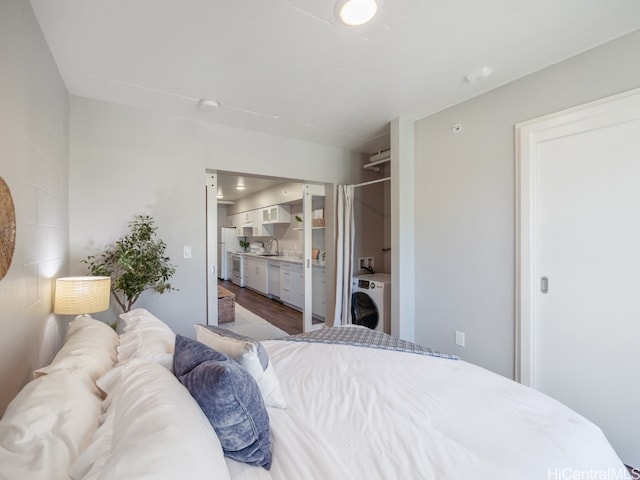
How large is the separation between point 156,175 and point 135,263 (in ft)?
2.82

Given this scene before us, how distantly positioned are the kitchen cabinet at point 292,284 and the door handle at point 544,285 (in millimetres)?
3425

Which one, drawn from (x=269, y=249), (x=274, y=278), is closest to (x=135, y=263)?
(x=274, y=278)

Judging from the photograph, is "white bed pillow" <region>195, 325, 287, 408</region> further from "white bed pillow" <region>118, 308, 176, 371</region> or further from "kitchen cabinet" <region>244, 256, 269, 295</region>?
"kitchen cabinet" <region>244, 256, 269, 295</region>

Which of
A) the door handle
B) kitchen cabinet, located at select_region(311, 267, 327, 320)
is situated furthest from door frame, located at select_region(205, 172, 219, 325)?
the door handle

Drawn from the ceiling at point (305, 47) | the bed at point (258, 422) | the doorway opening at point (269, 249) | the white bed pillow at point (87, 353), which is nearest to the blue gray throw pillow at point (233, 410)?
the bed at point (258, 422)

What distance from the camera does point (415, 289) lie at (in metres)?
2.99

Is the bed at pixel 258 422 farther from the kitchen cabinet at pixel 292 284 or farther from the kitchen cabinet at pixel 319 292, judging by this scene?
the kitchen cabinet at pixel 292 284

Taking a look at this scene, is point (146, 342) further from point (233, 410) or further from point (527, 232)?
point (527, 232)

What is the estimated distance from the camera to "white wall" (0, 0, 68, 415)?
3.82ft

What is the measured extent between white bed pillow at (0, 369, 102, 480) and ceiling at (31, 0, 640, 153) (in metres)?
1.72

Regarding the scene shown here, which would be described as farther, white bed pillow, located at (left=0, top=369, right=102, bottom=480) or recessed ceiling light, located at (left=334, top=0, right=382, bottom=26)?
recessed ceiling light, located at (left=334, top=0, right=382, bottom=26)

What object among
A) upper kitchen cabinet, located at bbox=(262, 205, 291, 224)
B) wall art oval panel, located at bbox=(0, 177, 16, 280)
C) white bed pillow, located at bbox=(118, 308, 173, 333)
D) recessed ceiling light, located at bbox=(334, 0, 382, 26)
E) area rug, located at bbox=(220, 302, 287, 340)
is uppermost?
recessed ceiling light, located at bbox=(334, 0, 382, 26)

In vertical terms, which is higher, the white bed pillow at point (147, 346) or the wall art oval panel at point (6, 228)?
the wall art oval panel at point (6, 228)

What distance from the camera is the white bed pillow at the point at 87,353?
39.6 inches
